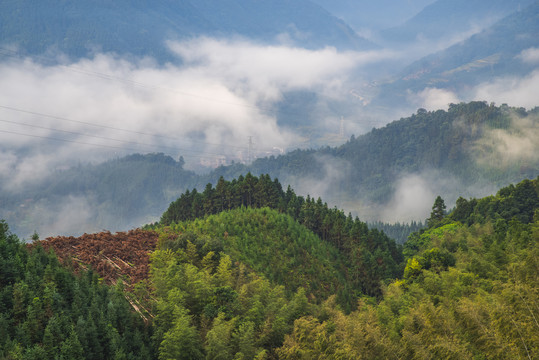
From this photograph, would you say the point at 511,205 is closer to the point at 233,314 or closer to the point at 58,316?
the point at 233,314

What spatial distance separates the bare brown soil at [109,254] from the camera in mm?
42094

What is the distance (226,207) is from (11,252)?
6625 centimetres

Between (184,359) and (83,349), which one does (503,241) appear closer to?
(184,359)

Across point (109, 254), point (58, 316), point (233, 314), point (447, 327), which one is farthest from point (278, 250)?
point (58, 316)

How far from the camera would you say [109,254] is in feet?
150

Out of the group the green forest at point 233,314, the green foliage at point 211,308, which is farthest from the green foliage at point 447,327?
the green foliage at point 211,308

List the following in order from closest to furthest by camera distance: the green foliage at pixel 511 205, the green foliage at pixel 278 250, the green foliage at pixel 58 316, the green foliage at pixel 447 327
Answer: the green foliage at pixel 58 316
the green foliage at pixel 447 327
the green foliage at pixel 278 250
the green foliage at pixel 511 205

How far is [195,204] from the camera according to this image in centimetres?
9794

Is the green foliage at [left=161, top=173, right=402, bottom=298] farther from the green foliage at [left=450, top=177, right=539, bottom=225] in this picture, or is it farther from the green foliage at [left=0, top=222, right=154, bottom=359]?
the green foliage at [left=0, top=222, right=154, bottom=359]

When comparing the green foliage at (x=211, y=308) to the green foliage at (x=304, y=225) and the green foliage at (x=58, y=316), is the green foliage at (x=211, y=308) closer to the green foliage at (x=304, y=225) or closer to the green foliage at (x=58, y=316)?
the green foliage at (x=58, y=316)

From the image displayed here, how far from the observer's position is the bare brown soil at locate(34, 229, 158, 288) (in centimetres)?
4209

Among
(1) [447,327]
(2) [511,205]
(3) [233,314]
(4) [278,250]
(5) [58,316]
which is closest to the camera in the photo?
(5) [58,316]

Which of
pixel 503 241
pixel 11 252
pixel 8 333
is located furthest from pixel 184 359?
pixel 503 241

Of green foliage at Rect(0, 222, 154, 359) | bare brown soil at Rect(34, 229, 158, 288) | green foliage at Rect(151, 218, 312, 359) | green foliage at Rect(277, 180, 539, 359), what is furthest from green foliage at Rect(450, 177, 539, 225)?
green foliage at Rect(0, 222, 154, 359)
